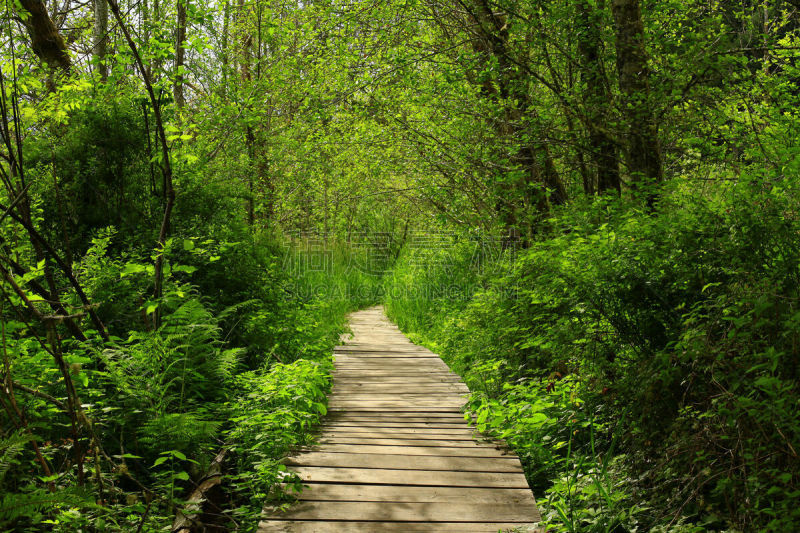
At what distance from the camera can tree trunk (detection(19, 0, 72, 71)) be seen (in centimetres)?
706

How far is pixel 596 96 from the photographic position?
269 inches

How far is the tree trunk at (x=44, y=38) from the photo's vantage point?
706cm

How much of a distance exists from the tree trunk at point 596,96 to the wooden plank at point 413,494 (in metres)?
4.12

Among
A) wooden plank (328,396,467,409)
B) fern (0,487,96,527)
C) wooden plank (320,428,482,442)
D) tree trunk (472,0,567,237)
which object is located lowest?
wooden plank (328,396,467,409)

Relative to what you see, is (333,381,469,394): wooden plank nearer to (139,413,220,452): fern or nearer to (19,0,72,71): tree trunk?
(139,413,220,452): fern

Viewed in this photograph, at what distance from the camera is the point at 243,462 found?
12.5 feet

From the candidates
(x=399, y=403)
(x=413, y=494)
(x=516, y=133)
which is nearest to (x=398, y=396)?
(x=399, y=403)

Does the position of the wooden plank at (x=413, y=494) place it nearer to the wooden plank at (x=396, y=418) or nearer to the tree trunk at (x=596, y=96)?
the wooden plank at (x=396, y=418)

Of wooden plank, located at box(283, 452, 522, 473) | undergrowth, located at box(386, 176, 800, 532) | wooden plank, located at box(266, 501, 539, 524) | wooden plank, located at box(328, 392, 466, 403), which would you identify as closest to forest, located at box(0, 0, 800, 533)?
undergrowth, located at box(386, 176, 800, 532)

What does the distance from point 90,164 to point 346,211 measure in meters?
12.8

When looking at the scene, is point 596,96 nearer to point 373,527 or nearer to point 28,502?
point 373,527

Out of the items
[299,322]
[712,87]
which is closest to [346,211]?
[299,322]

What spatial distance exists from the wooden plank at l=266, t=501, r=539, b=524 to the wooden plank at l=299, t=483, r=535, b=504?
0.05 m

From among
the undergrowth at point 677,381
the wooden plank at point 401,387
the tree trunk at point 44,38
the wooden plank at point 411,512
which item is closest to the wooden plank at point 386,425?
the undergrowth at point 677,381
